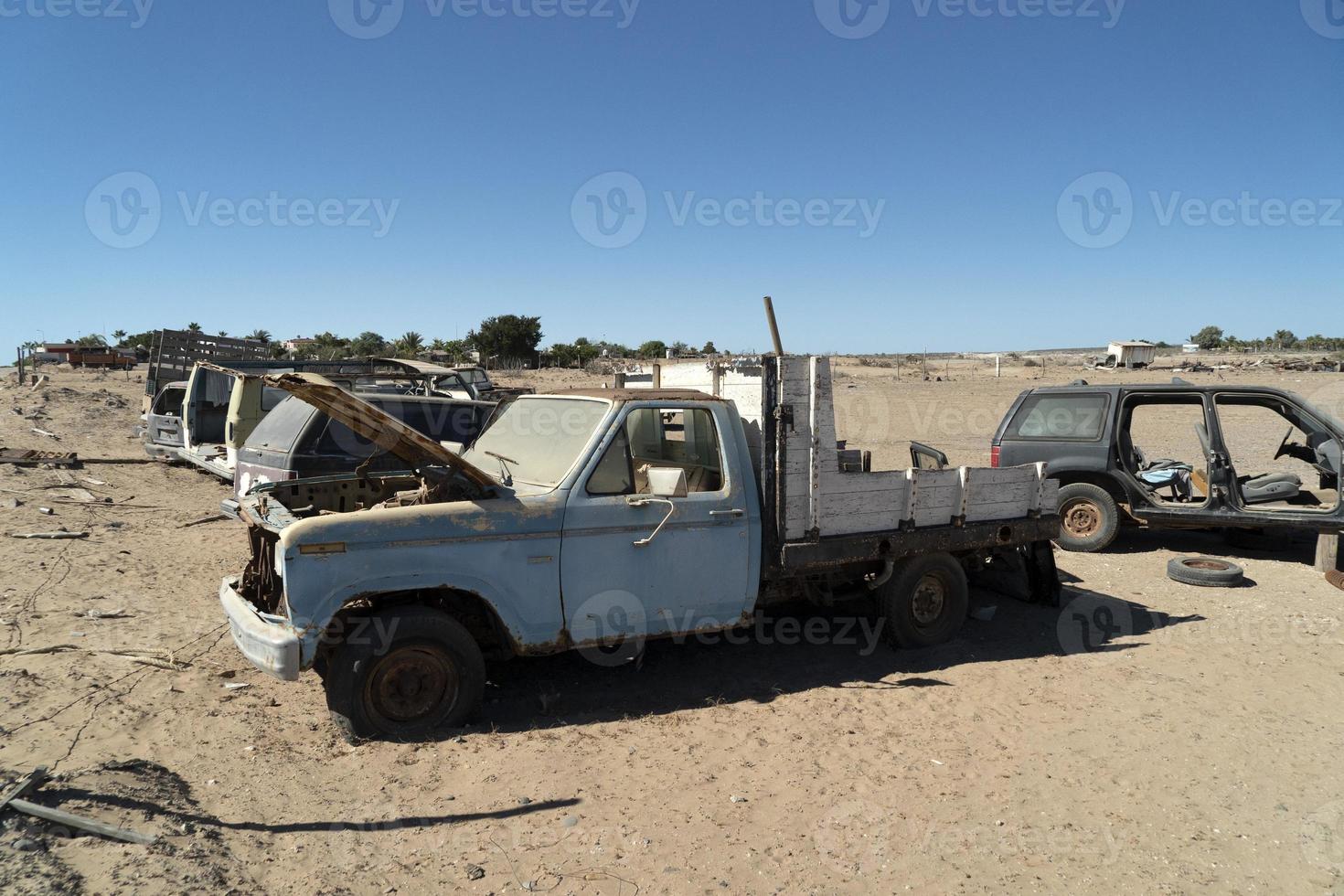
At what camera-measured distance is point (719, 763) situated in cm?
405

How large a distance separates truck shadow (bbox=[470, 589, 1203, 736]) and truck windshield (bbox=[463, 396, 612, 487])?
1.34m

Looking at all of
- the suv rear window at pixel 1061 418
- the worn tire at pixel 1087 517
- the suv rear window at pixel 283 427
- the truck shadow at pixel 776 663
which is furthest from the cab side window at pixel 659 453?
the suv rear window at pixel 1061 418

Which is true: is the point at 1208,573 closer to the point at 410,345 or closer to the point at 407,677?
the point at 407,677

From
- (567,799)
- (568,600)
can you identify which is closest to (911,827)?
(567,799)

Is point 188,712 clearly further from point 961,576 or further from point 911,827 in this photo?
point 961,576

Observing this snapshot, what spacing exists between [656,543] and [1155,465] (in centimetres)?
761

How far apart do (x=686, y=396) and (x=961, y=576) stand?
266 cm

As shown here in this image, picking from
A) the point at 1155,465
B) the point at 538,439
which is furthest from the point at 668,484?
the point at 1155,465

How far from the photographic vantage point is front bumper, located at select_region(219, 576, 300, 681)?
376 centimetres

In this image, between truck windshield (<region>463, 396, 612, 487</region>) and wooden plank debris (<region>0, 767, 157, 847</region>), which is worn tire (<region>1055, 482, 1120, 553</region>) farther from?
wooden plank debris (<region>0, 767, 157, 847</region>)

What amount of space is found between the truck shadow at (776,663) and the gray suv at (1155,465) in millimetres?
2174

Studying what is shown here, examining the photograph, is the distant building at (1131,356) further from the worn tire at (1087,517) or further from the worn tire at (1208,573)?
the worn tire at (1208,573)

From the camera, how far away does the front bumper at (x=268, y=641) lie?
376 cm

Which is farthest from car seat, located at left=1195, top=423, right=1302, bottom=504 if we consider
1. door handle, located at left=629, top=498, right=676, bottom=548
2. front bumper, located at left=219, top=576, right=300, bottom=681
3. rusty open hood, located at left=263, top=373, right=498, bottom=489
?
front bumper, located at left=219, top=576, right=300, bottom=681
